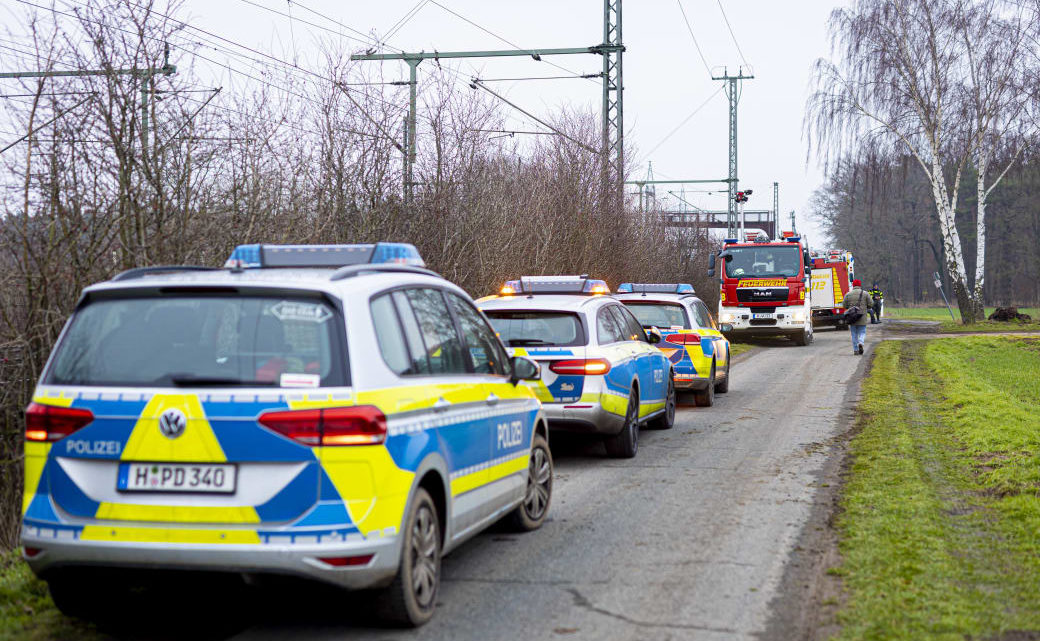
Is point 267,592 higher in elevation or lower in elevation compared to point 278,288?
lower

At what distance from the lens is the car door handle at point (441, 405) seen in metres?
5.41

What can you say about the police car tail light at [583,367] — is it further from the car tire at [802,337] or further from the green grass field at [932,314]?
the green grass field at [932,314]

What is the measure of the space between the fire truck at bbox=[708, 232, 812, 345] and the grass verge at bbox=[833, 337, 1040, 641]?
1533 centimetres

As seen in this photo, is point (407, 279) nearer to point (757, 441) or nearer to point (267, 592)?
point (267, 592)

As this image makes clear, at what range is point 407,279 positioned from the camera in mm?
5770

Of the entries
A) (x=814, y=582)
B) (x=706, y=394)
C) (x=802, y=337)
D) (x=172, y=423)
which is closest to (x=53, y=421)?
(x=172, y=423)

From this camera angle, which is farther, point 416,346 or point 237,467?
point 416,346

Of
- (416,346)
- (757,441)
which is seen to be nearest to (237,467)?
(416,346)

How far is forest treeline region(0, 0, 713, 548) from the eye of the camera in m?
8.20

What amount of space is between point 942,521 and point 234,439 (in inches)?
201

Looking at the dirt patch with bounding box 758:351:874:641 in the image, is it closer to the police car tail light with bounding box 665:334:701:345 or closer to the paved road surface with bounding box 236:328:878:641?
the paved road surface with bounding box 236:328:878:641

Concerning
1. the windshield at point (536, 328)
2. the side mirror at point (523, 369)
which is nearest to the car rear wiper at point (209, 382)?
the side mirror at point (523, 369)

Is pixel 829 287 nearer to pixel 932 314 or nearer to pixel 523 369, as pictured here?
pixel 932 314

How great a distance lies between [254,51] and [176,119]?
14.8ft
